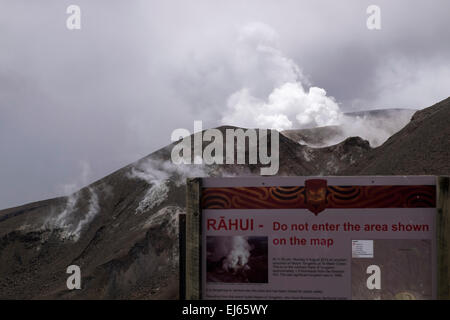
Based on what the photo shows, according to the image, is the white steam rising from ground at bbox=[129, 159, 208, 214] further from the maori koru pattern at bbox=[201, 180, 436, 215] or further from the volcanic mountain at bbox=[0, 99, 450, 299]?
the maori koru pattern at bbox=[201, 180, 436, 215]

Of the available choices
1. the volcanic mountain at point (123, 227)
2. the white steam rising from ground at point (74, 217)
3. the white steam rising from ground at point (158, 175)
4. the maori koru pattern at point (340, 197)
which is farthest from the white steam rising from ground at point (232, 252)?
Result: the white steam rising from ground at point (74, 217)

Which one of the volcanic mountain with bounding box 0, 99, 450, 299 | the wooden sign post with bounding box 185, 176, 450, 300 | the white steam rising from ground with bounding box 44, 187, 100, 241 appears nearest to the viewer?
the wooden sign post with bounding box 185, 176, 450, 300

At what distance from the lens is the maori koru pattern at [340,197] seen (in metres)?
5.75

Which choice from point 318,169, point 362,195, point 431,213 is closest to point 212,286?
point 362,195

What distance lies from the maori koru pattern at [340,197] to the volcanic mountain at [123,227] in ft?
35.2

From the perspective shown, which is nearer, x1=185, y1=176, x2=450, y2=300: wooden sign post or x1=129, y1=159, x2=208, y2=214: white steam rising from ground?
x1=185, y1=176, x2=450, y2=300: wooden sign post

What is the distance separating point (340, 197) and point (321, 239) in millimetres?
681

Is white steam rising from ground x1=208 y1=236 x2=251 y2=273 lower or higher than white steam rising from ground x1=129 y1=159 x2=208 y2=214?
lower

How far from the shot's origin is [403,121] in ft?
221

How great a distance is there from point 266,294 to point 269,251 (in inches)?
24.5

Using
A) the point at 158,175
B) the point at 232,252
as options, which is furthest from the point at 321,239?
the point at 158,175

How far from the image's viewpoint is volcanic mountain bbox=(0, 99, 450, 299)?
19.7m

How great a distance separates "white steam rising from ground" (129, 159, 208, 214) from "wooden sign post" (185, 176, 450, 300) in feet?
68.0

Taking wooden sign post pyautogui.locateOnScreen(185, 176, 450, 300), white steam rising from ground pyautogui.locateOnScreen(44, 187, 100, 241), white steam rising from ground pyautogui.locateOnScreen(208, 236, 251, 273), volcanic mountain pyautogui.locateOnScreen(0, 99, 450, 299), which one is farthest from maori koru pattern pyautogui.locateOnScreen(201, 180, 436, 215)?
white steam rising from ground pyautogui.locateOnScreen(44, 187, 100, 241)
